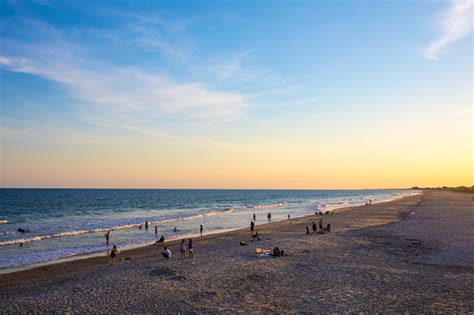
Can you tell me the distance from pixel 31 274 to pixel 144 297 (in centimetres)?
1125

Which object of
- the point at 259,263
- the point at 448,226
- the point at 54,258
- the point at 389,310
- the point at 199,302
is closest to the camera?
the point at 389,310

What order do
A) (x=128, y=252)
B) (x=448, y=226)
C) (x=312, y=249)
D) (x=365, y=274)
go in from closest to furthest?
(x=365, y=274), (x=312, y=249), (x=128, y=252), (x=448, y=226)

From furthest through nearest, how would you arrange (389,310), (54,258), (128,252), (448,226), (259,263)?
1. (448,226)
2. (128,252)
3. (54,258)
4. (259,263)
5. (389,310)

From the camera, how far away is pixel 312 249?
84.4 feet

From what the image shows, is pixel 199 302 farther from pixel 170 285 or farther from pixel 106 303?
pixel 106 303

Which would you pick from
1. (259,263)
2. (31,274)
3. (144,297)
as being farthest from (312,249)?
(31,274)

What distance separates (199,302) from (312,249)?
525 inches

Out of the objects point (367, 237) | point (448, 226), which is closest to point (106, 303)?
point (367, 237)

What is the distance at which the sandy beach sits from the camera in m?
14.2

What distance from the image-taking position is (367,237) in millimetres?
31156

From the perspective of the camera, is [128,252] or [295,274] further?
[128,252]

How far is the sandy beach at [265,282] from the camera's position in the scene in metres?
14.2

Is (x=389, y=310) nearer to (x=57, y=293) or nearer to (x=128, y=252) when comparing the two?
(x=57, y=293)

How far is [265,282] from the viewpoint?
17250 millimetres
